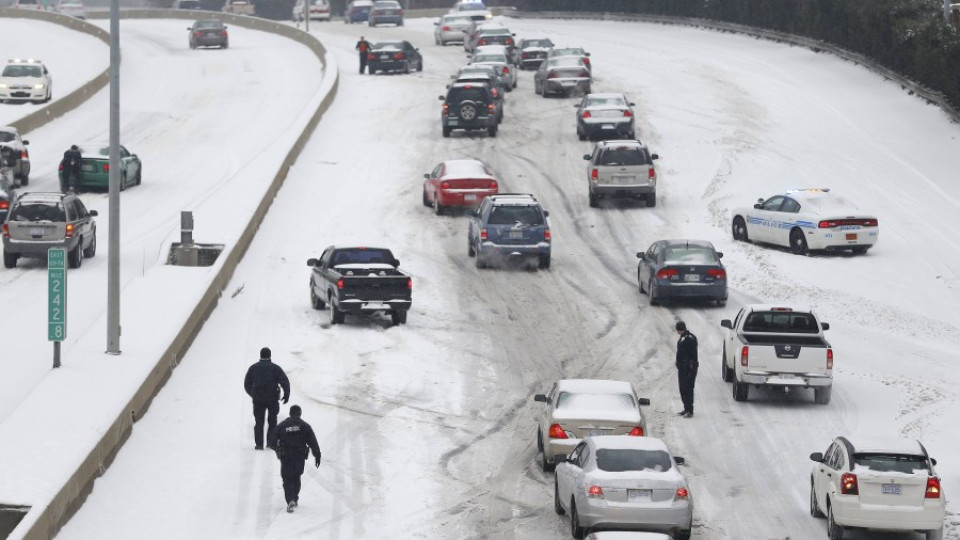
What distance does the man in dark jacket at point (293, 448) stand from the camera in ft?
67.2

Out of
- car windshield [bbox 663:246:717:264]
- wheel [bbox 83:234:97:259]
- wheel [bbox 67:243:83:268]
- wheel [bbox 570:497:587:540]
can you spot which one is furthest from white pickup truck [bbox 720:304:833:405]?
wheel [bbox 83:234:97:259]

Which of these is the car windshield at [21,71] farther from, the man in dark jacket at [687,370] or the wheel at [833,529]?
the wheel at [833,529]

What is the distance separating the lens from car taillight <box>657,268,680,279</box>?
32.8 m

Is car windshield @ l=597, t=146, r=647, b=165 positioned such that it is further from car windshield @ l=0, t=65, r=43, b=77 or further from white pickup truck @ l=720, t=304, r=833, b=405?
car windshield @ l=0, t=65, r=43, b=77

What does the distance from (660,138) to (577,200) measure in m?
9.10

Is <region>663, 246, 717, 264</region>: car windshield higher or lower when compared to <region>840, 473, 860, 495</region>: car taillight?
lower

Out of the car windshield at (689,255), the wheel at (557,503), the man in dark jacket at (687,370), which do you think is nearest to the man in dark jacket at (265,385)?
the wheel at (557,503)

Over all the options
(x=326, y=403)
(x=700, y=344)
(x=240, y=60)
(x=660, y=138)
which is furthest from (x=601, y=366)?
(x=240, y=60)

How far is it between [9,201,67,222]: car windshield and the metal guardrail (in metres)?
29.5

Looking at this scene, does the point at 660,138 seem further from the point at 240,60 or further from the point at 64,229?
the point at 240,60

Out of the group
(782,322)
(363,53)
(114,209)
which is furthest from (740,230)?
(363,53)

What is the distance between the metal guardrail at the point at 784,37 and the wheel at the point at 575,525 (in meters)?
36.4

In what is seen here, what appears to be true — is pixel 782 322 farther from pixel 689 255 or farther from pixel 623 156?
pixel 623 156

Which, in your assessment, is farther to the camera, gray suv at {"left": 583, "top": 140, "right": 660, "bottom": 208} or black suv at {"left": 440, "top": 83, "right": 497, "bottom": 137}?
black suv at {"left": 440, "top": 83, "right": 497, "bottom": 137}
